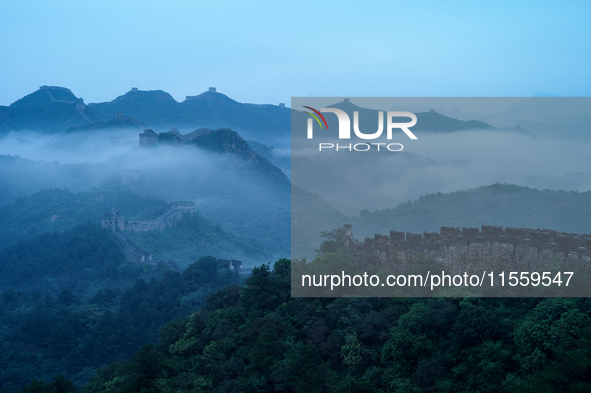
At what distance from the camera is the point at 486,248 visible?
18.2 metres

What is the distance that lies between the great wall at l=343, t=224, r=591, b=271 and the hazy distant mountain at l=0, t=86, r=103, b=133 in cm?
17094

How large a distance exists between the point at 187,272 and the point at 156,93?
134 m

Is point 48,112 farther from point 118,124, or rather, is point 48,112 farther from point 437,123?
point 437,123

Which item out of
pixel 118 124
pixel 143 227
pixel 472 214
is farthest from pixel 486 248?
pixel 118 124

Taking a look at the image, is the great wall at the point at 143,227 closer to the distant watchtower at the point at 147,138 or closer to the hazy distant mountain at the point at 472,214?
the hazy distant mountain at the point at 472,214

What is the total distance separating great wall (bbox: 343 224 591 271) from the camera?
16.1m

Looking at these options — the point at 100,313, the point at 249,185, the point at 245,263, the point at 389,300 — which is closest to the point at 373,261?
the point at 389,300

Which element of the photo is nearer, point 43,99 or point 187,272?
point 187,272

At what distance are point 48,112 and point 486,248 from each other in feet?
622

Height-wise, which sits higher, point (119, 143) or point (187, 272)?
point (119, 143)

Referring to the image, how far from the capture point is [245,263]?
88.6m

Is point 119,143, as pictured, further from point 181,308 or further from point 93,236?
point 181,308

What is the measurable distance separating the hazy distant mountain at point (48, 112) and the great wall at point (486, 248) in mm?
170939

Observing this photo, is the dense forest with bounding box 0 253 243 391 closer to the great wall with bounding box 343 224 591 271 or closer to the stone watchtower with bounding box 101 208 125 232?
the stone watchtower with bounding box 101 208 125 232
